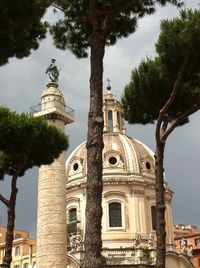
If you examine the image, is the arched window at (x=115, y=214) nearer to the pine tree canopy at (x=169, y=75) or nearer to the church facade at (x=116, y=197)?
the church facade at (x=116, y=197)

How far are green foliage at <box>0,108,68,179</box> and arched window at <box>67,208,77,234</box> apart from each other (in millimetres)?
21667

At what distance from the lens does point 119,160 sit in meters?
43.2

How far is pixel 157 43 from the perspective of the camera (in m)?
15.1

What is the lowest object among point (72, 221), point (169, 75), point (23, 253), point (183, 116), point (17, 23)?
point (183, 116)

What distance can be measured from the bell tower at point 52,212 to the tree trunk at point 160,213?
14.1 m

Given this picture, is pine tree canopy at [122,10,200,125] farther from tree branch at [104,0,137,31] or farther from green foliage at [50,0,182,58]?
tree branch at [104,0,137,31]

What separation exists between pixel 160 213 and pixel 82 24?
564 cm

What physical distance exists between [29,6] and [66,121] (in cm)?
1951

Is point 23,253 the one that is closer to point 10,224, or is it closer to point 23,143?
point 23,143

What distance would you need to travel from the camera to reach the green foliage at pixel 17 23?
1198 centimetres

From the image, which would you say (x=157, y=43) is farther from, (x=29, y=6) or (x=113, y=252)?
(x=113, y=252)

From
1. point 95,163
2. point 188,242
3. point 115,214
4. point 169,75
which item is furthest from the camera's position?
point 188,242

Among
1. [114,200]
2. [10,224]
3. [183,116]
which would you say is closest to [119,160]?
[114,200]

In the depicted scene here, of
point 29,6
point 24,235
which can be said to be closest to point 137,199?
point 24,235
